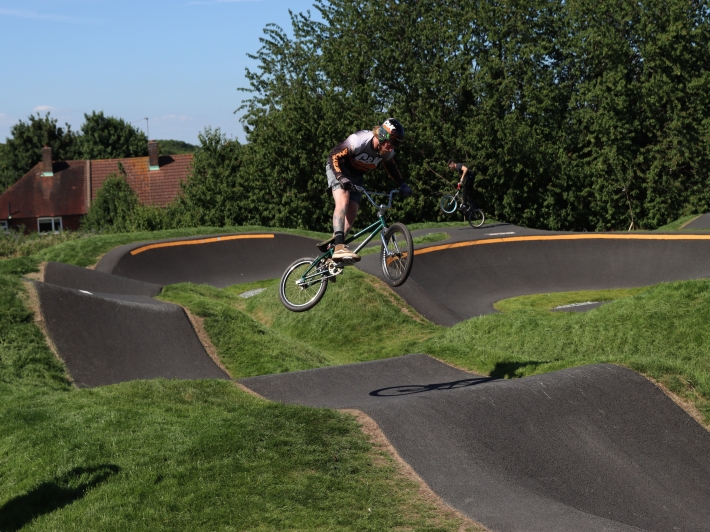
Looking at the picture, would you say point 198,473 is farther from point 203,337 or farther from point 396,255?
point 203,337

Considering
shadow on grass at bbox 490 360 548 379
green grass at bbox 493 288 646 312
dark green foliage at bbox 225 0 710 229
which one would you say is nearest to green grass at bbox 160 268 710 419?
shadow on grass at bbox 490 360 548 379

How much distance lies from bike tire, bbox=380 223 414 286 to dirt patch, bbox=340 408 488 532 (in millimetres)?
2439

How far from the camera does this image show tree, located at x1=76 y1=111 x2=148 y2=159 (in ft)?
294

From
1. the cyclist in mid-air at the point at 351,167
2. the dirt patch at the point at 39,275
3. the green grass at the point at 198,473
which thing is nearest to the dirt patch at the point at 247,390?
the green grass at the point at 198,473

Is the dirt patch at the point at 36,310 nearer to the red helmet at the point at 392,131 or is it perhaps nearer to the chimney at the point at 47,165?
the red helmet at the point at 392,131

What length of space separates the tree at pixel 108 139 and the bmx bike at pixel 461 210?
67840mm

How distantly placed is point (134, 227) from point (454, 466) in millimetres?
33527

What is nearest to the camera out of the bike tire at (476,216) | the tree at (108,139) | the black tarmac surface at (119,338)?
the black tarmac surface at (119,338)

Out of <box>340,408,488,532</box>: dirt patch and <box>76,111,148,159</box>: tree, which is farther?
<box>76,111,148,159</box>: tree

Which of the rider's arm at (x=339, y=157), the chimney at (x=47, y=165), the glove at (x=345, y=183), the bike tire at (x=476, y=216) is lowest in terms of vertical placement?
the bike tire at (x=476, y=216)

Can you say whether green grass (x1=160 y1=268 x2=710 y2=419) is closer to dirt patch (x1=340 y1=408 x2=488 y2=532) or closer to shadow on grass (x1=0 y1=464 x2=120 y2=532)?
dirt patch (x1=340 y1=408 x2=488 y2=532)

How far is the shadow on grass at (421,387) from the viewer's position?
1231cm

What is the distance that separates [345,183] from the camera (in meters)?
10.5

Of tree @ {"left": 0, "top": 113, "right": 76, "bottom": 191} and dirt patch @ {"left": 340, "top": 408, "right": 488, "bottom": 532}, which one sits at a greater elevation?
tree @ {"left": 0, "top": 113, "right": 76, "bottom": 191}
